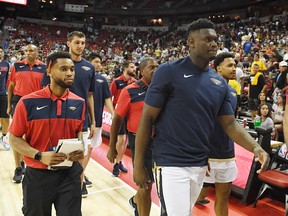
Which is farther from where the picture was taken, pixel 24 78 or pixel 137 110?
pixel 24 78

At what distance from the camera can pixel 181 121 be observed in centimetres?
195

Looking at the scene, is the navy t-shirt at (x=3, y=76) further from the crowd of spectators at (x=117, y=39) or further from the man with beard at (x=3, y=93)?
the crowd of spectators at (x=117, y=39)

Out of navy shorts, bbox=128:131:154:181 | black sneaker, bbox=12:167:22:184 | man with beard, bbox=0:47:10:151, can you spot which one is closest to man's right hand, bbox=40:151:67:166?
navy shorts, bbox=128:131:154:181

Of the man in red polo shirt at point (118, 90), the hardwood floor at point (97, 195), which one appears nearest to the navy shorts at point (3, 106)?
the hardwood floor at point (97, 195)

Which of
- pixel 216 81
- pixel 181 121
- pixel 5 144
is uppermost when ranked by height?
pixel 216 81

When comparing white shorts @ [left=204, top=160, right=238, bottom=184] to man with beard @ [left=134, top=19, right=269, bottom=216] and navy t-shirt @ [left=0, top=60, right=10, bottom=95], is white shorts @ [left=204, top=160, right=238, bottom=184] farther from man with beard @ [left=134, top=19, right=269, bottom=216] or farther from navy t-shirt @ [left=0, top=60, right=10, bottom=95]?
navy t-shirt @ [left=0, top=60, right=10, bottom=95]

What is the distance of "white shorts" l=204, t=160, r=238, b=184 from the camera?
303cm

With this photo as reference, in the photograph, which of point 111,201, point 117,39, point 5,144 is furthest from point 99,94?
point 117,39

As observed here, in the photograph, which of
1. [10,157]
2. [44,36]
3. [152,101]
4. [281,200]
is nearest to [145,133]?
[152,101]

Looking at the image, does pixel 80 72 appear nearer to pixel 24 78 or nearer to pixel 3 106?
pixel 24 78

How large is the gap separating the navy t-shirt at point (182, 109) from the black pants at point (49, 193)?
2.45 ft

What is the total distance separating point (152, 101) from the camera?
1.93 metres

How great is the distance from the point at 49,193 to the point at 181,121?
1.09 meters

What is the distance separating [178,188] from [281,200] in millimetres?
2865
